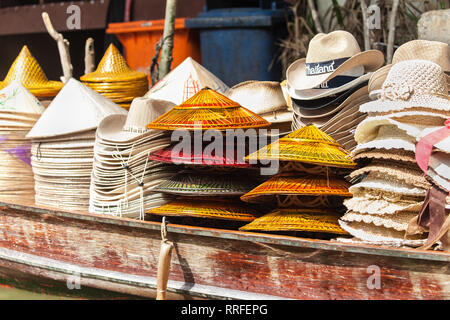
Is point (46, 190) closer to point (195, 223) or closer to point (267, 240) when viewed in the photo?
point (195, 223)

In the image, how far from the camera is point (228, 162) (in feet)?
10.9

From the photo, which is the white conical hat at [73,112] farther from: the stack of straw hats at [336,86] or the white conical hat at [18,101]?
the stack of straw hats at [336,86]

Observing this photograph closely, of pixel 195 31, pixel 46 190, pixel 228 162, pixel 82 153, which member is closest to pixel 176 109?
pixel 228 162

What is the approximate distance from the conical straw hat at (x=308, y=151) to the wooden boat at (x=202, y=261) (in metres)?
0.34

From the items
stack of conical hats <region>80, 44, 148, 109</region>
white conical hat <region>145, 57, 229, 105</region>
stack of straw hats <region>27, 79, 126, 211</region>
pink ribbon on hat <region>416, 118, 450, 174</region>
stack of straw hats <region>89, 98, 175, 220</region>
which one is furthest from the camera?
stack of conical hats <region>80, 44, 148, 109</region>

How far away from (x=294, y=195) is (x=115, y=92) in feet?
6.50

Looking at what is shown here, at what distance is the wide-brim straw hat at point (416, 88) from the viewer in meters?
2.85

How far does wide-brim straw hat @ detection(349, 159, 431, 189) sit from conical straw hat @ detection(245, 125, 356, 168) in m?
0.15

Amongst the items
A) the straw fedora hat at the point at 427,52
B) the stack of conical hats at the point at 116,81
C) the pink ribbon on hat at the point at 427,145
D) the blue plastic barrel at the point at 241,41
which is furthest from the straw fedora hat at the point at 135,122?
the blue plastic barrel at the point at 241,41

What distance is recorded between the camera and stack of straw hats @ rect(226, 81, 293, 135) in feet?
13.2

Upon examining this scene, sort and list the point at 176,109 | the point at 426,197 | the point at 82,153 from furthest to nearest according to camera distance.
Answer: the point at 82,153 < the point at 176,109 < the point at 426,197

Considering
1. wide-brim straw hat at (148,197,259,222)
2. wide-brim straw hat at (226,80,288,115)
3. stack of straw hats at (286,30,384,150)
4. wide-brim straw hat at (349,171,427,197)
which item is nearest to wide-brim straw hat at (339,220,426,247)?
wide-brim straw hat at (349,171,427,197)

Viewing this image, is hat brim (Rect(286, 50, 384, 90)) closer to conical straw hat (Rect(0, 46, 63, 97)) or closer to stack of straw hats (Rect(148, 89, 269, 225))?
stack of straw hats (Rect(148, 89, 269, 225))

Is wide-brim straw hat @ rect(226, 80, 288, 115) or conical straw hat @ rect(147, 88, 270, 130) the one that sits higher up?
wide-brim straw hat @ rect(226, 80, 288, 115)
